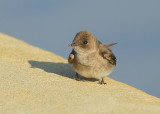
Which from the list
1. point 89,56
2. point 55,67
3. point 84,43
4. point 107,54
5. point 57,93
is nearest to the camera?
point 57,93

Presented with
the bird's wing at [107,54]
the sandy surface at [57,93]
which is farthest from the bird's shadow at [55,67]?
the bird's wing at [107,54]

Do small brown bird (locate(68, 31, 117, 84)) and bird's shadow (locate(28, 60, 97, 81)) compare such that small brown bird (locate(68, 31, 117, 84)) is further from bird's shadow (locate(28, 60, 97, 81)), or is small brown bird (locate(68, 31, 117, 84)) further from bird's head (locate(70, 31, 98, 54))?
bird's shadow (locate(28, 60, 97, 81))

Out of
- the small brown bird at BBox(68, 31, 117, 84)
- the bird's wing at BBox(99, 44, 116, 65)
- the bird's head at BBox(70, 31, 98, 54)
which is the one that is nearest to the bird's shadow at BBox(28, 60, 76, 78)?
the small brown bird at BBox(68, 31, 117, 84)

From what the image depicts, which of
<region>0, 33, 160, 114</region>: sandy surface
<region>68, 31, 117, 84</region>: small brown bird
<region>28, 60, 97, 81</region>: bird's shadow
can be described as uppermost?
<region>68, 31, 117, 84</region>: small brown bird

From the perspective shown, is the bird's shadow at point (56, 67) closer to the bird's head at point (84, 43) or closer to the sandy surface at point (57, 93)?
the sandy surface at point (57, 93)

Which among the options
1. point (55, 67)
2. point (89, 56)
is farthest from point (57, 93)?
point (55, 67)

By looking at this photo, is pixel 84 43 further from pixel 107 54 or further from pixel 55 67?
pixel 55 67

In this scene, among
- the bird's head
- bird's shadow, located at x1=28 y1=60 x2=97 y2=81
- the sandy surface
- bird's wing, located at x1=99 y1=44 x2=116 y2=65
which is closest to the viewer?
the sandy surface
